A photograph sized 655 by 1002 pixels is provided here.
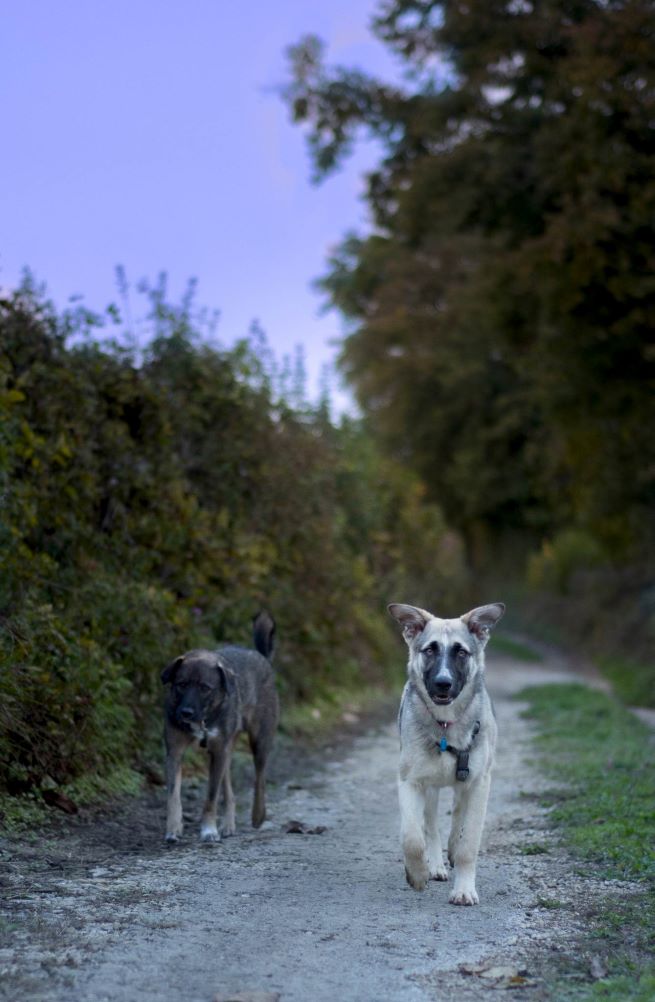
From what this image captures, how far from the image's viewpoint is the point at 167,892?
6473mm

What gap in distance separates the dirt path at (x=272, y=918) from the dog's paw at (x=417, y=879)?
0.05 metres

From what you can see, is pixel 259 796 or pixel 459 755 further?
pixel 259 796

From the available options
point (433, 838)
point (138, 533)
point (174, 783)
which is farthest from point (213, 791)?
point (138, 533)

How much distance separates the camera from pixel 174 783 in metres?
8.24

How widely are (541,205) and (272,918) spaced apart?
1693 centimetres

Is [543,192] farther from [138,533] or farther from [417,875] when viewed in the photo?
[417,875]

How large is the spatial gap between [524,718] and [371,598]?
5174 millimetres

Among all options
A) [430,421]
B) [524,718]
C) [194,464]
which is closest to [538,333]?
[524,718]

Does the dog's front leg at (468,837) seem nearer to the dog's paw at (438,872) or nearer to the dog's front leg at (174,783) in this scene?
the dog's paw at (438,872)

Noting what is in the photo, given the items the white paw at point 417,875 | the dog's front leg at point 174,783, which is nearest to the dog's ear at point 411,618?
the white paw at point 417,875

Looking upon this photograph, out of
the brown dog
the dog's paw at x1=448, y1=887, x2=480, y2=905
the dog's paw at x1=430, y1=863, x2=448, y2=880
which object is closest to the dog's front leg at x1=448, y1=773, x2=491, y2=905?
the dog's paw at x1=448, y1=887, x2=480, y2=905

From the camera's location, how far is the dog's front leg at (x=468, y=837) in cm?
645

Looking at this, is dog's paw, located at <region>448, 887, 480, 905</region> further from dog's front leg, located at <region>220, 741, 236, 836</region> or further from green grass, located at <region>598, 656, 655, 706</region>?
green grass, located at <region>598, 656, 655, 706</region>

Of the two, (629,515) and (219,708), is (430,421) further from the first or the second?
(219,708)
